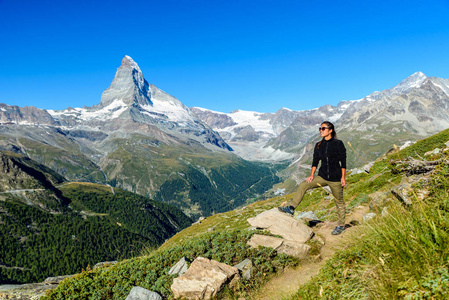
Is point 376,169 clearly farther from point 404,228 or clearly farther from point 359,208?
point 404,228

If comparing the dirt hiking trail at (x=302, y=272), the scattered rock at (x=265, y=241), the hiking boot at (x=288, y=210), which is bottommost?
the dirt hiking trail at (x=302, y=272)

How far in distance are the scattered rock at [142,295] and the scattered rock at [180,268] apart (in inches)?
50.2

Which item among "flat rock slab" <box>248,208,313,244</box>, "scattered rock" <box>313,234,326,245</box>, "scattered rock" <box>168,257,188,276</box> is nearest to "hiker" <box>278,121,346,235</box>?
"scattered rock" <box>313,234,326,245</box>

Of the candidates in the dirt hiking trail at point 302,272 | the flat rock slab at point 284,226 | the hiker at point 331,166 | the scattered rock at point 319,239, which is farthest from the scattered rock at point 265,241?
the hiker at point 331,166

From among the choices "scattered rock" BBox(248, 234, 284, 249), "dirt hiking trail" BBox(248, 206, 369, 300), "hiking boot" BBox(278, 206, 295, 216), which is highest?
"hiking boot" BBox(278, 206, 295, 216)

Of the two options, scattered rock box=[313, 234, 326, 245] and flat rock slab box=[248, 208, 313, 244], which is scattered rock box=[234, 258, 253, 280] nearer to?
flat rock slab box=[248, 208, 313, 244]

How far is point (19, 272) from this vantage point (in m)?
187

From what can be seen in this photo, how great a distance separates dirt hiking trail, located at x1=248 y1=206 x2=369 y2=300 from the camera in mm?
7543

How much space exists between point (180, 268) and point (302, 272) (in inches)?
210

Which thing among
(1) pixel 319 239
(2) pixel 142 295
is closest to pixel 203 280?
(2) pixel 142 295

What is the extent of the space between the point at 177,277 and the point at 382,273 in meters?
7.83

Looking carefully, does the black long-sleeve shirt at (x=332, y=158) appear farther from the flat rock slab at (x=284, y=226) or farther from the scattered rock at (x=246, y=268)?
the scattered rock at (x=246, y=268)

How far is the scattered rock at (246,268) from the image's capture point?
9859 mm

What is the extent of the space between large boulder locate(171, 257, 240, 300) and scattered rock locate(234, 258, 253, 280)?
385mm
